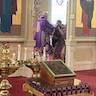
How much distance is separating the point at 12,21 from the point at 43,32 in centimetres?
373

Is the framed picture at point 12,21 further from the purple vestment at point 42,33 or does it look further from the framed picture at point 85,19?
the purple vestment at point 42,33

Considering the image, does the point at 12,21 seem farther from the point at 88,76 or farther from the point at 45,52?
the point at 45,52

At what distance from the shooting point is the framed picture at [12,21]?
7.02 metres

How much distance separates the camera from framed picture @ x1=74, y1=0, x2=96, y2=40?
8.61m

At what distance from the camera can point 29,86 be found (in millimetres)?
3420

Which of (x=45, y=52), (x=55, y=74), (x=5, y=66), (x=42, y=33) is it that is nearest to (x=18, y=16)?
(x=45, y=52)

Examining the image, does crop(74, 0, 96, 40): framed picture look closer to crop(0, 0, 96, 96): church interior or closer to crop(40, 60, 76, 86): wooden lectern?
crop(0, 0, 96, 96): church interior

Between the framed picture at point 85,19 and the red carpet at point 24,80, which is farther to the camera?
the framed picture at point 85,19

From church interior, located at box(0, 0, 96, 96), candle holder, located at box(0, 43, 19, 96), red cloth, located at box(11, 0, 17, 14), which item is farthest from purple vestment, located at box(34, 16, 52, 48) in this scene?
candle holder, located at box(0, 43, 19, 96)

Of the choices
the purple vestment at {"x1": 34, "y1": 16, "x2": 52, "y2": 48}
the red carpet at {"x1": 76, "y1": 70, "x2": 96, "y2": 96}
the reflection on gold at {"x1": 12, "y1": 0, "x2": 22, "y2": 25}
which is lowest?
the red carpet at {"x1": 76, "y1": 70, "x2": 96, "y2": 96}

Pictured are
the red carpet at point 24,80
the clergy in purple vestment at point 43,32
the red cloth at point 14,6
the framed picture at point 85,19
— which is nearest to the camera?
→ the red carpet at point 24,80

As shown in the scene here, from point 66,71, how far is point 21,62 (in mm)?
534

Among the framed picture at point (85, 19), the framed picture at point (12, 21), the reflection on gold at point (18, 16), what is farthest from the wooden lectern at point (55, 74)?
the framed picture at point (85, 19)

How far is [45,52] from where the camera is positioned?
4.64 m
